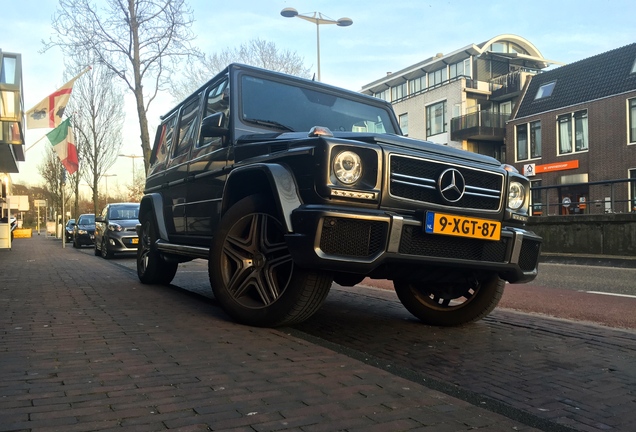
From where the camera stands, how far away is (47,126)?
22.5m

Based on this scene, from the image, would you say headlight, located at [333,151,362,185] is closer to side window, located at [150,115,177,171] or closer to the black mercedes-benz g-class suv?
the black mercedes-benz g-class suv

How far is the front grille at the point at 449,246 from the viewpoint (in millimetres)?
3859

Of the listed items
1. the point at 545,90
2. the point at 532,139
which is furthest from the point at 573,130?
the point at 545,90

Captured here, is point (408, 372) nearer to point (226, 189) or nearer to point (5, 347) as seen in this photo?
point (226, 189)

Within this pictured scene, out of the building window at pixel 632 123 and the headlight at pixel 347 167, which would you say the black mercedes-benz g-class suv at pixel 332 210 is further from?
the building window at pixel 632 123

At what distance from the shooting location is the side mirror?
496 centimetres

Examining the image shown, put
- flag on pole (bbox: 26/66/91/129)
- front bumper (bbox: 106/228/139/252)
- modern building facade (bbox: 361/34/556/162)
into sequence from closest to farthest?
front bumper (bbox: 106/228/139/252)
flag on pole (bbox: 26/66/91/129)
modern building facade (bbox: 361/34/556/162)

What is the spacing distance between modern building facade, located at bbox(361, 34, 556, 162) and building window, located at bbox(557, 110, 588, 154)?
743 centimetres

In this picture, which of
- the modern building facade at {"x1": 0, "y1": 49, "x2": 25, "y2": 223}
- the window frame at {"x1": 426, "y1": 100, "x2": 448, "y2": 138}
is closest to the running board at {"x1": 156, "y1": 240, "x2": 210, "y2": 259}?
the modern building facade at {"x1": 0, "y1": 49, "x2": 25, "y2": 223}

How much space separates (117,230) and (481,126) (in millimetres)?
27257

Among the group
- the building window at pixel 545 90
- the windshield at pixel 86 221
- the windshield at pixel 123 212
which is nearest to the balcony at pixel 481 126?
the building window at pixel 545 90

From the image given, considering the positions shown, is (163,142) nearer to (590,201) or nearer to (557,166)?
(590,201)

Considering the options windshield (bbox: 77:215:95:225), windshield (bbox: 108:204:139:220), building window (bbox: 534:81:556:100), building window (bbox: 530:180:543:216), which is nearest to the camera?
building window (bbox: 530:180:543:216)

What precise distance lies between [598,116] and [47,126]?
25.0 metres
